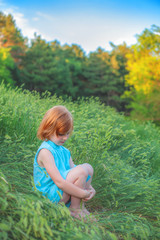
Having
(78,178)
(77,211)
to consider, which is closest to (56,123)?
(78,178)

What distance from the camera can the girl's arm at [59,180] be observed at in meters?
2.06

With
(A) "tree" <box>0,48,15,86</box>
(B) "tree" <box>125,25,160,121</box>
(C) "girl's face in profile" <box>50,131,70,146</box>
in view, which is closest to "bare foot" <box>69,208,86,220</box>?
(C) "girl's face in profile" <box>50,131,70,146</box>

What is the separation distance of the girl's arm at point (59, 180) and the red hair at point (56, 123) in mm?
256

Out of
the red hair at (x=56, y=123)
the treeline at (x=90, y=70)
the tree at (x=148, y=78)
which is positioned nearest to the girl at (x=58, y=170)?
the red hair at (x=56, y=123)

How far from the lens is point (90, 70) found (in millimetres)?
29328

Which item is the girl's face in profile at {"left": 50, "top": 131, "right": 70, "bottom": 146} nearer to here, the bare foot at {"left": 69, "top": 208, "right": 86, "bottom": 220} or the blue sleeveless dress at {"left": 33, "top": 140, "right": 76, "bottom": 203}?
the blue sleeveless dress at {"left": 33, "top": 140, "right": 76, "bottom": 203}

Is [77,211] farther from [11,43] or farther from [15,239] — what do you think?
[11,43]

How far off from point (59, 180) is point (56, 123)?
52cm

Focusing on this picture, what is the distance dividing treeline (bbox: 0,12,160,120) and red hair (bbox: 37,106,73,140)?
556cm

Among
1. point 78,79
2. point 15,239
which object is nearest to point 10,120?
point 15,239

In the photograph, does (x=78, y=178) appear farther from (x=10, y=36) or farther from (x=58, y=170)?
(x=10, y=36)

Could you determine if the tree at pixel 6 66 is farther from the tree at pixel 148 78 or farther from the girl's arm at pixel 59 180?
the girl's arm at pixel 59 180

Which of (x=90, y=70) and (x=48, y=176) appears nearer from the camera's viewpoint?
(x=48, y=176)

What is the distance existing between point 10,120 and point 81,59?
3259 cm
